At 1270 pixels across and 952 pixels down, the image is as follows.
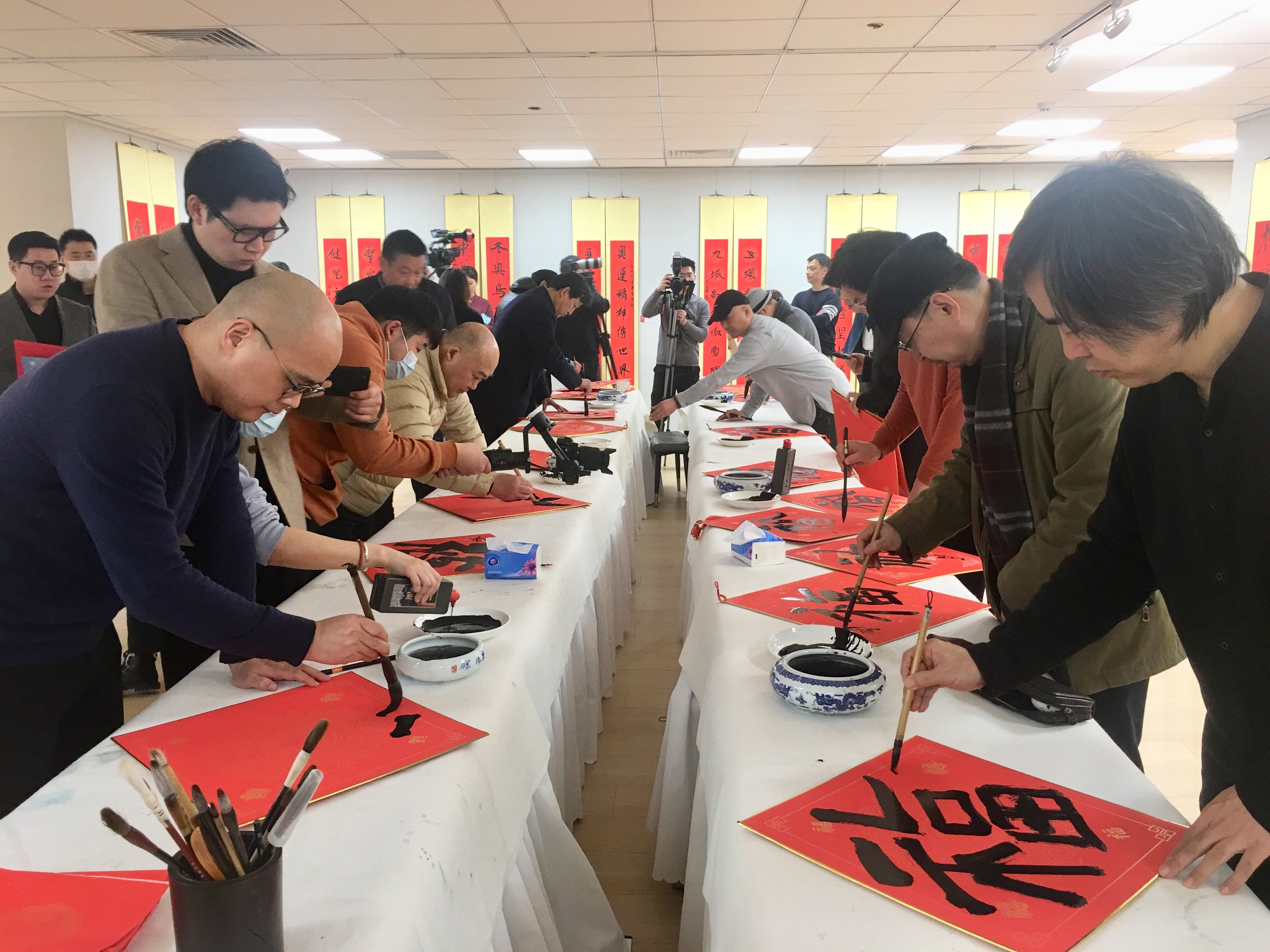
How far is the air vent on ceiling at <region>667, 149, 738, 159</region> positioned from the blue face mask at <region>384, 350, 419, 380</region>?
5.73m

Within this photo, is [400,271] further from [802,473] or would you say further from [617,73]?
[617,73]

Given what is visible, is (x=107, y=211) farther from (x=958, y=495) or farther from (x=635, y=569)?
(x=958, y=495)

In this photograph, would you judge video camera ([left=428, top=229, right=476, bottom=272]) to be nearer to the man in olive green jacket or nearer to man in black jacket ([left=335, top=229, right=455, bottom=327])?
man in black jacket ([left=335, top=229, right=455, bottom=327])

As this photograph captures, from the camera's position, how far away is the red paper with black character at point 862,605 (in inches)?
57.4

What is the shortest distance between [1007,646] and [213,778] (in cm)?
96

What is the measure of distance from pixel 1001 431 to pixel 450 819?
101cm

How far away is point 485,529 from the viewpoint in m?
2.13

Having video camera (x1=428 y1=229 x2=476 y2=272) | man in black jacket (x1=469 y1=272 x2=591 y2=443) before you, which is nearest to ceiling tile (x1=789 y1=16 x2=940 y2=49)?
man in black jacket (x1=469 y1=272 x2=591 y2=443)

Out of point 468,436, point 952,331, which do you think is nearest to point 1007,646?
point 952,331

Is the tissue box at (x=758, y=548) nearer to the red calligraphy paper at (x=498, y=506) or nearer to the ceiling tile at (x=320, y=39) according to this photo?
the red calligraphy paper at (x=498, y=506)

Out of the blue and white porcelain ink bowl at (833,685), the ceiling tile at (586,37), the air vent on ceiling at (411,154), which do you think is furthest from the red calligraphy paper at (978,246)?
the blue and white porcelain ink bowl at (833,685)

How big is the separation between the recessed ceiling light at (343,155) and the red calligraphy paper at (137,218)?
4.46ft

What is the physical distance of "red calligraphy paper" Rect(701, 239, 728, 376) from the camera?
28.4 feet

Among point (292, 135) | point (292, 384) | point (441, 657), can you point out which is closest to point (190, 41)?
point (292, 135)
